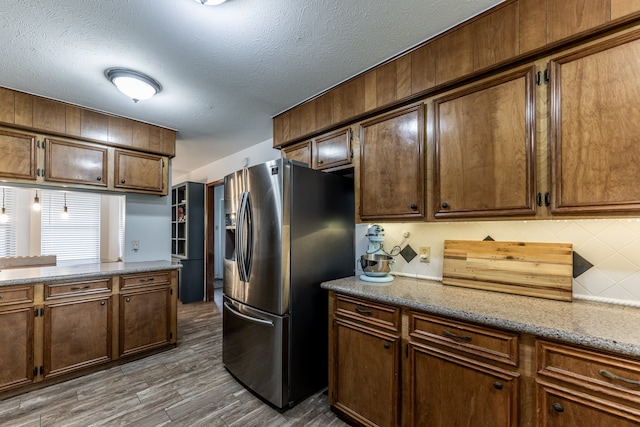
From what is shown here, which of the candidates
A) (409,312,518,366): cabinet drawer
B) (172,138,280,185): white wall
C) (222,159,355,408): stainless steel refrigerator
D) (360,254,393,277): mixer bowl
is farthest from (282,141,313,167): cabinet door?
(409,312,518,366): cabinet drawer

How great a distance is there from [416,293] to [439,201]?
60 cm

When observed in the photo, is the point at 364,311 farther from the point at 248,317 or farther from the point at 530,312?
the point at 248,317

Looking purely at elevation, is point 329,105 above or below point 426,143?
above

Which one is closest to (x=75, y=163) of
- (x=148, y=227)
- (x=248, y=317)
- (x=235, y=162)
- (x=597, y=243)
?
(x=148, y=227)

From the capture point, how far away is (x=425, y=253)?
6.97 feet

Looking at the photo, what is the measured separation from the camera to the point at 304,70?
7.07 feet

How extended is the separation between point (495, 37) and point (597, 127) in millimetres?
702

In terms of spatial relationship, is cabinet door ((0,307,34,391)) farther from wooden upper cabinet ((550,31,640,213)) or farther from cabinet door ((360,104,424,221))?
wooden upper cabinet ((550,31,640,213))

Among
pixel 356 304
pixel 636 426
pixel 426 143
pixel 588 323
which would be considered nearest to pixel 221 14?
pixel 426 143

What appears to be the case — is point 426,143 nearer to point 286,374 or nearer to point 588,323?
point 588,323

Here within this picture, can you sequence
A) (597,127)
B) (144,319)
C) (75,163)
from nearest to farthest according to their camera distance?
(597,127) → (75,163) → (144,319)

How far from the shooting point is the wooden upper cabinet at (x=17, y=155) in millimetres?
2369

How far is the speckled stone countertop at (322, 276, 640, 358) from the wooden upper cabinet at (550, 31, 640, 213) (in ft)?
1.59

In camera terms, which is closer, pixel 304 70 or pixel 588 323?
pixel 588 323
